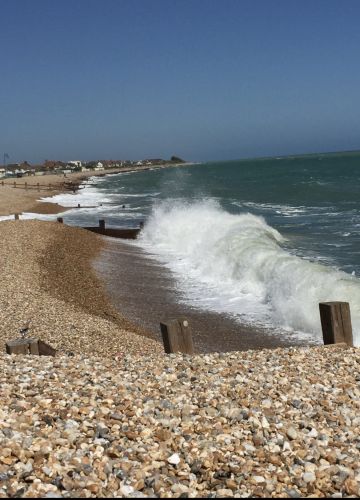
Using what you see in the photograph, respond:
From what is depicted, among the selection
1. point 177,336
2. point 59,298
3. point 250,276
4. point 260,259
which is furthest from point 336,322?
point 260,259

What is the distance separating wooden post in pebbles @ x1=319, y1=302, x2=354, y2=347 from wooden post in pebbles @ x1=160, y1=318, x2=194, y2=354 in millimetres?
1695

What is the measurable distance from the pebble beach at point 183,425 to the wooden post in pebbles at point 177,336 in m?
0.32

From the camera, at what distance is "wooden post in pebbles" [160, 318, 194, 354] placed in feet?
22.4

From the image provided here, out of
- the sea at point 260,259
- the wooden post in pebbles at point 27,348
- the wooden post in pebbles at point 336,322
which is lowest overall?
the sea at point 260,259

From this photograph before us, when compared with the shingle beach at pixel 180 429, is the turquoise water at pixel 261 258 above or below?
below

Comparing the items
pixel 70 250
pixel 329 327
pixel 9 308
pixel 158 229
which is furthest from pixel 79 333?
pixel 158 229

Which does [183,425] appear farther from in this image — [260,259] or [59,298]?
[260,259]

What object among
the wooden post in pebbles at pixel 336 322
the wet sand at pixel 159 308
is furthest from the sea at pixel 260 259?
the wooden post in pebbles at pixel 336 322

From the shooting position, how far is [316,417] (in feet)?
14.9

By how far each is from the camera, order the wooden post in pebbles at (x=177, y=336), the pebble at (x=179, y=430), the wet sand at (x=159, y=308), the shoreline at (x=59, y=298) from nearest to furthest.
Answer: the pebble at (x=179, y=430), the wooden post in pebbles at (x=177, y=336), the shoreline at (x=59, y=298), the wet sand at (x=159, y=308)

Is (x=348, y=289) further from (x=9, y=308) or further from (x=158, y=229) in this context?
(x=158, y=229)

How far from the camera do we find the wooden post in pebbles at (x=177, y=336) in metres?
6.81

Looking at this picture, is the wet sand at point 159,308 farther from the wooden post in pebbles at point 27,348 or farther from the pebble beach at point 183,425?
the wooden post in pebbles at point 27,348

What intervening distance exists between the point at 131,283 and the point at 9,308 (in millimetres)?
4511
